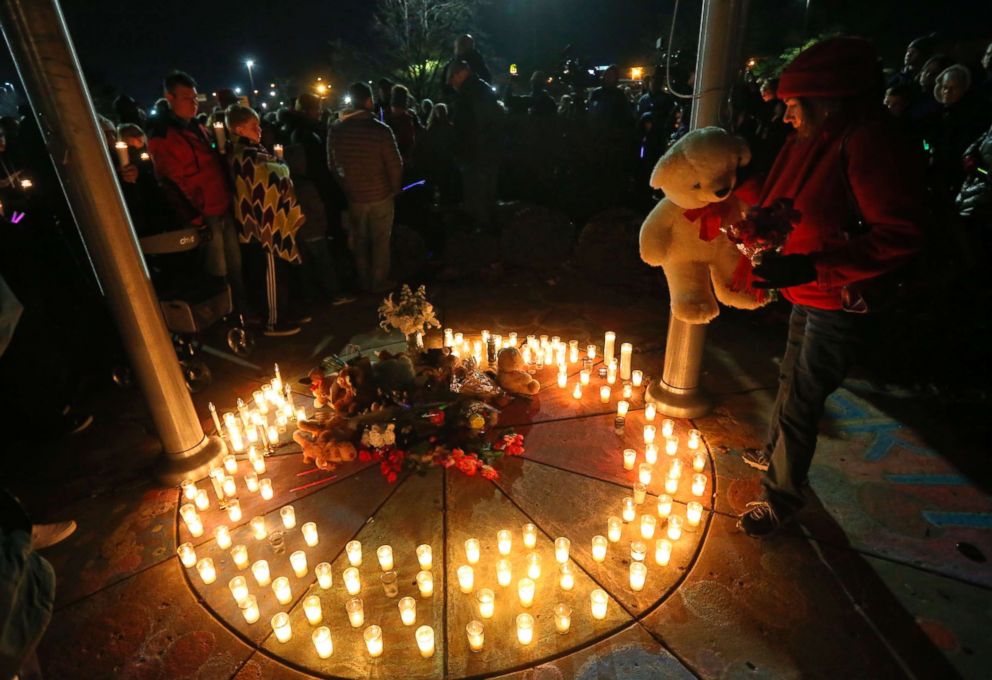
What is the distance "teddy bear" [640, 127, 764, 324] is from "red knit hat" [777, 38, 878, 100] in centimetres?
59

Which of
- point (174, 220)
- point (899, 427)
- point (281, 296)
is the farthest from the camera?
point (281, 296)

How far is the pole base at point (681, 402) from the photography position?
163 inches

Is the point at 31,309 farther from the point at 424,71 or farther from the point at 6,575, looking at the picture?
the point at 424,71

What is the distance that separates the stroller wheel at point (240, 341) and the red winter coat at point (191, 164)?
113 cm

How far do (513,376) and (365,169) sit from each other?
3.21m

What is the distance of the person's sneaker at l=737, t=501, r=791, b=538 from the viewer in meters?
3.00

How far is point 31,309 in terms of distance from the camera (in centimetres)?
413

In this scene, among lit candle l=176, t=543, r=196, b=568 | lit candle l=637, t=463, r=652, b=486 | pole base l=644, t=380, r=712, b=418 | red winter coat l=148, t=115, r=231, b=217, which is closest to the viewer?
lit candle l=176, t=543, r=196, b=568

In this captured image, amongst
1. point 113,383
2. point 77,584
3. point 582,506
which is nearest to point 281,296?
point 113,383

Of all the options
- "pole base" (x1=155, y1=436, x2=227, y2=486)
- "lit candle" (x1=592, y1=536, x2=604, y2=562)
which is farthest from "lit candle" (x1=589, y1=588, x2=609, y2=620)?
"pole base" (x1=155, y1=436, x2=227, y2=486)

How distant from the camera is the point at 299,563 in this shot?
2.96m

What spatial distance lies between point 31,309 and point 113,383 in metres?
1.08

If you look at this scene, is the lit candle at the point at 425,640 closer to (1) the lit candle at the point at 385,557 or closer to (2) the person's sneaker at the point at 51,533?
(1) the lit candle at the point at 385,557

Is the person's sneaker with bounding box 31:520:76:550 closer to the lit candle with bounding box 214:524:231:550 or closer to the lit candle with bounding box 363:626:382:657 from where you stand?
the lit candle with bounding box 214:524:231:550
